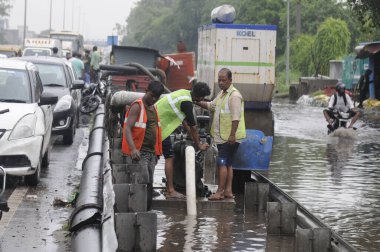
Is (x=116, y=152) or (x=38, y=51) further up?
(x=38, y=51)

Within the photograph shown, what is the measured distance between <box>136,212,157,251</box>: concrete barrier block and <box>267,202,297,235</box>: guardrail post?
1928 mm

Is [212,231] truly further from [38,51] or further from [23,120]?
[38,51]

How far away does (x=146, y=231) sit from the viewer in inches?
339

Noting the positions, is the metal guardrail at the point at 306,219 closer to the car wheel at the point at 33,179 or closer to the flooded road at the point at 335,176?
the flooded road at the point at 335,176

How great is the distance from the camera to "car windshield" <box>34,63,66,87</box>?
20.0 meters

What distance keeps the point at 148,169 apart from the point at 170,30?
9588cm

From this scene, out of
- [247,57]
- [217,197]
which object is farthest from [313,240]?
[247,57]

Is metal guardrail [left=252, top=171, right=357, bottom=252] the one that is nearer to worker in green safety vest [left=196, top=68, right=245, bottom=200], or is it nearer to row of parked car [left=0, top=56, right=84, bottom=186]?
worker in green safety vest [left=196, top=68, right=245, bottom=200]

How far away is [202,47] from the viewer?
22938 mm

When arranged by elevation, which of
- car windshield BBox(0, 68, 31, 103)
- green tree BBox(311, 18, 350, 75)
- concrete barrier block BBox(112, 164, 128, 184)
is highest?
green tree BBox(311, 18, 350, 75)

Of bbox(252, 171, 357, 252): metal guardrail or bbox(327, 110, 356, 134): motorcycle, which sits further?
bbox(327, 110, 356, 134): motorcycle

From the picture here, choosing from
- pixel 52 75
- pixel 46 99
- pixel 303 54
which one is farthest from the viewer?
pixel 303 54

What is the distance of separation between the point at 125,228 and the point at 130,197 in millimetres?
1788

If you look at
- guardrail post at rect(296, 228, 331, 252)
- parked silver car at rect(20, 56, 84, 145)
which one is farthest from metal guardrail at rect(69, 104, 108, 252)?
parked silver car at rect(20, 56, 84, 145)
